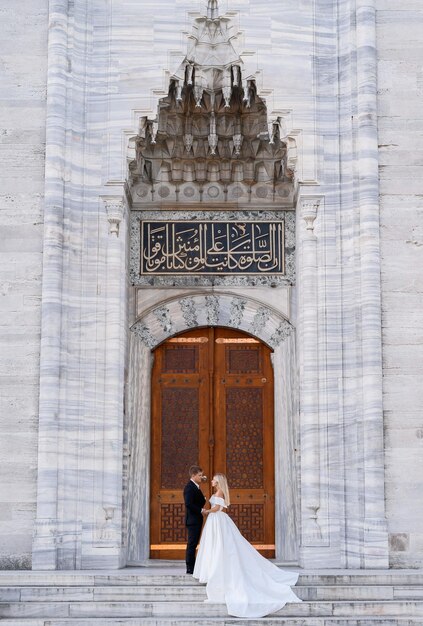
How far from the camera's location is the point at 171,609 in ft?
25.7

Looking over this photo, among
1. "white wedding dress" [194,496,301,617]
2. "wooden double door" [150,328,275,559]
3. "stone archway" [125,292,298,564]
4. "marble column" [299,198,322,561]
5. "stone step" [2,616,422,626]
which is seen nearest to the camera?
"stone step" [2,616,422,626]

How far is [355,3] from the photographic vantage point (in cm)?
998

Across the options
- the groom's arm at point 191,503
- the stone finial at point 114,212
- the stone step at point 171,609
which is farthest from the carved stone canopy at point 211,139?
the stone step at point 171,609

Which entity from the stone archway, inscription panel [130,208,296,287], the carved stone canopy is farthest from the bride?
the carved stone canopy

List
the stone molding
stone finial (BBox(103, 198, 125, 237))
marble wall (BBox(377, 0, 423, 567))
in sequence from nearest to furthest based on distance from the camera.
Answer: marble wall (BBox(377, 0, 423, 567)) < stone finial (BBox(103, 198, 125, 237)) < the stone molding

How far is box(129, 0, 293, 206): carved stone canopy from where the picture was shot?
1012cm

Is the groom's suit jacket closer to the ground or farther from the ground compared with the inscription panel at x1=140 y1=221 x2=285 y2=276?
closer to the ground

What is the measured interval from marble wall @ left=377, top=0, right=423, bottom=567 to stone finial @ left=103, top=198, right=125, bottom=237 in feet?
8.30

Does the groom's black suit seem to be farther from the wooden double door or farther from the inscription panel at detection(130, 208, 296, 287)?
the inscription panel at detection(130, 208, 296, 287)

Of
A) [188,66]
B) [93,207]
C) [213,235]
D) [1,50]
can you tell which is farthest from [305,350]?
[1,50]

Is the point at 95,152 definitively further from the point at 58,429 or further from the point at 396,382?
the point at 396,382

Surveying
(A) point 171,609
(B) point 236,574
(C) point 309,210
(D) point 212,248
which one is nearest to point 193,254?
(D) point 212,248

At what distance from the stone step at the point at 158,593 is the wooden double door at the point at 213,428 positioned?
2.16m

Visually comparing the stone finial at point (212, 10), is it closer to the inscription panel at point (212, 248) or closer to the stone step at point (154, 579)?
the inscription panel at point (212, 248)
